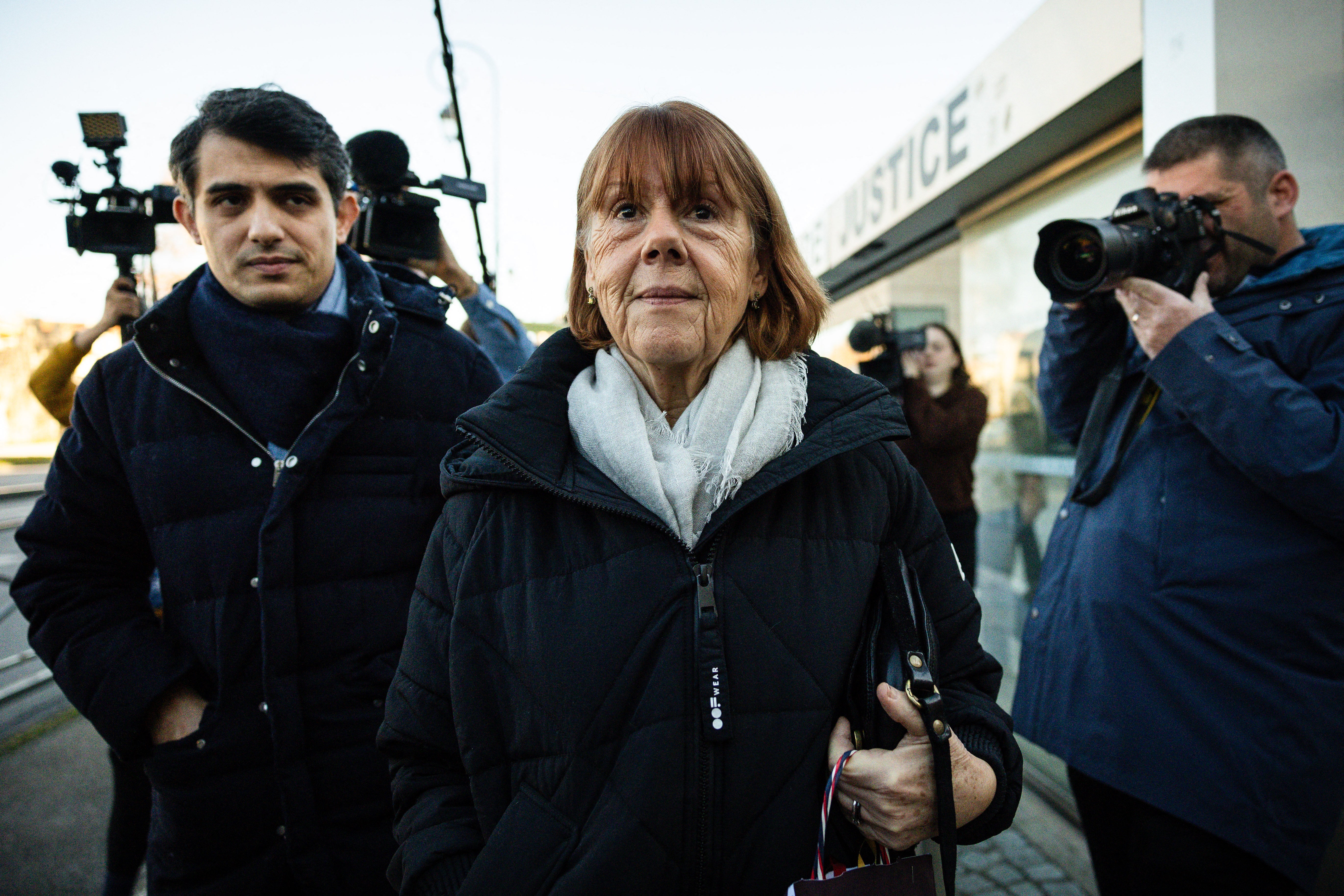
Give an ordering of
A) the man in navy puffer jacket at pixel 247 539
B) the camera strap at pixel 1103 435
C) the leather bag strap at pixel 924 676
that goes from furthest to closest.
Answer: the camera strap at pixel 1103 435 < the man in navy puffer jacket at pixel 247 539 < the leather bag strap at pixel 924 676

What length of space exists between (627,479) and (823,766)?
51cm

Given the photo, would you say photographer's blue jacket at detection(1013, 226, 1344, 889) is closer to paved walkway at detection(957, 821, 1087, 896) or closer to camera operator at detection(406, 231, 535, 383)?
paved walkway at detection(957, 821, 1087, 896)

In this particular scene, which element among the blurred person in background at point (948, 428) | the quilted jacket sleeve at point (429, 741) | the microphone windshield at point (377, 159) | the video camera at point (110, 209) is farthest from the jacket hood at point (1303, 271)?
the video camera at point (110, 209)

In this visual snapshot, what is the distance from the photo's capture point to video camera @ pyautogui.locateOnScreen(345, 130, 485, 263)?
2775 millimetres

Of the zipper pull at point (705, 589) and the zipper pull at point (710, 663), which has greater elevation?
the zipper pull at point (705, 589)

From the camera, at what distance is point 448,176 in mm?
2912

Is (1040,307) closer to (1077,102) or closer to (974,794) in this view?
(1077,102)

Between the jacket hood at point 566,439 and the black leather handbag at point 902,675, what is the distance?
0.20 m

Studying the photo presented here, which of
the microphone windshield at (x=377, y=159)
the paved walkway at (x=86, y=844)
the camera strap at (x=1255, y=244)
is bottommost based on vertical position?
the paved walkway at (x=86, y=844)

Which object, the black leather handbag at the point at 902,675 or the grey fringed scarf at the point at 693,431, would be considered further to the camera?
the grey fringed scarf at the point at 693,431

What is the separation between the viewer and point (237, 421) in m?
1.61

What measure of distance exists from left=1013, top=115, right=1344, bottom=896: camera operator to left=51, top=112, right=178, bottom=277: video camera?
2.88m

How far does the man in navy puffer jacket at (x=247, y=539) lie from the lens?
5.09 ft

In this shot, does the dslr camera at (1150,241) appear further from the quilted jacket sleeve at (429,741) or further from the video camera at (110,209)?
the video camera at (110,209)
